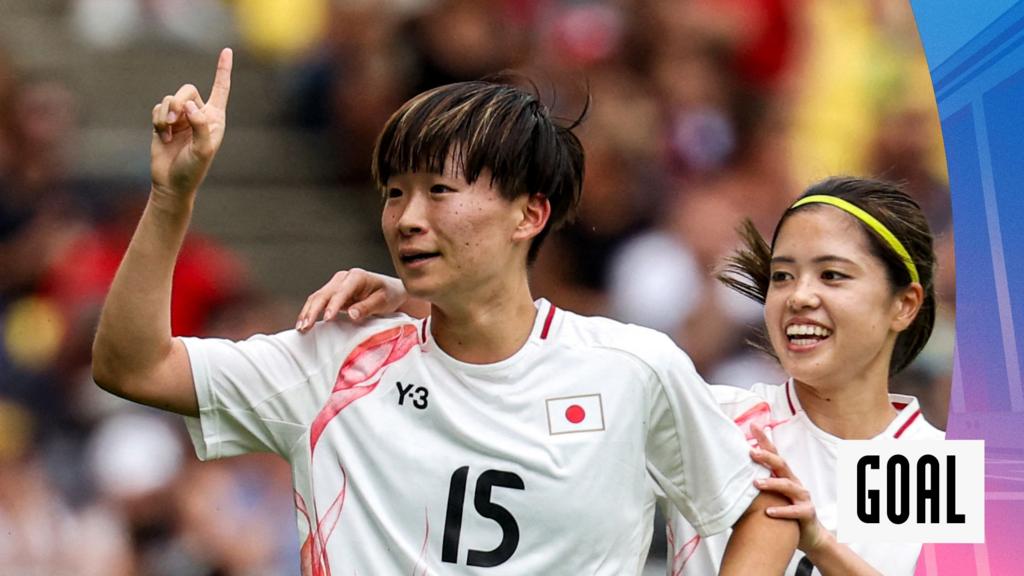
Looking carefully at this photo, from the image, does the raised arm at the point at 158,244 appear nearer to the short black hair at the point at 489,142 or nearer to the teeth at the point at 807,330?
the short black hair at the point at 489,142

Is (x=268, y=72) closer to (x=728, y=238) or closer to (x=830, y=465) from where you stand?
(x=728, y=238)

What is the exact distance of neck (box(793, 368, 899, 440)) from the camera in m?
2.48

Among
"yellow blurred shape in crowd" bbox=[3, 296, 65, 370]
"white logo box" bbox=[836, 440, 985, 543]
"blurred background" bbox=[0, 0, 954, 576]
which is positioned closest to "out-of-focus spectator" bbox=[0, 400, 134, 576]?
"blurred background" bbox=[0, 0, 954, 576]

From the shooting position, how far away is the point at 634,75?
4.54 meters

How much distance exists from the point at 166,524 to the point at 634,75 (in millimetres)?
1997

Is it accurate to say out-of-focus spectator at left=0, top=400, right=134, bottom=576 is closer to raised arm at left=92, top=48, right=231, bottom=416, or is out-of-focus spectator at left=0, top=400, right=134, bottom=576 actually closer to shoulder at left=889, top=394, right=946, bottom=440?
raised arm at left=92, top=48, right=231, bottom=416

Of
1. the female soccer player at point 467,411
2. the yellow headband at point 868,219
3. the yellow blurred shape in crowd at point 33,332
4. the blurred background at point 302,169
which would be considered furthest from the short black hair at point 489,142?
the yellow blurred shape in crowd at point 33,332

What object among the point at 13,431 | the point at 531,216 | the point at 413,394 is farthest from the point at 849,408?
the point at 13,431

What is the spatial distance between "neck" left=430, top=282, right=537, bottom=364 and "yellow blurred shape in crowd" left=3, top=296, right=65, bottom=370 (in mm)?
2419

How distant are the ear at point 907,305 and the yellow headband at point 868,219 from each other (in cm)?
4

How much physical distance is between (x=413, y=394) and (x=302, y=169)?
2.59m

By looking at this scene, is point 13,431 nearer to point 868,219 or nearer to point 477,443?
point 477,443

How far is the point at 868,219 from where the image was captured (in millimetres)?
2490

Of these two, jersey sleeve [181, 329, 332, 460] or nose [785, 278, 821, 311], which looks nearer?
jersey sleeve [181, 329, 332, 460]
